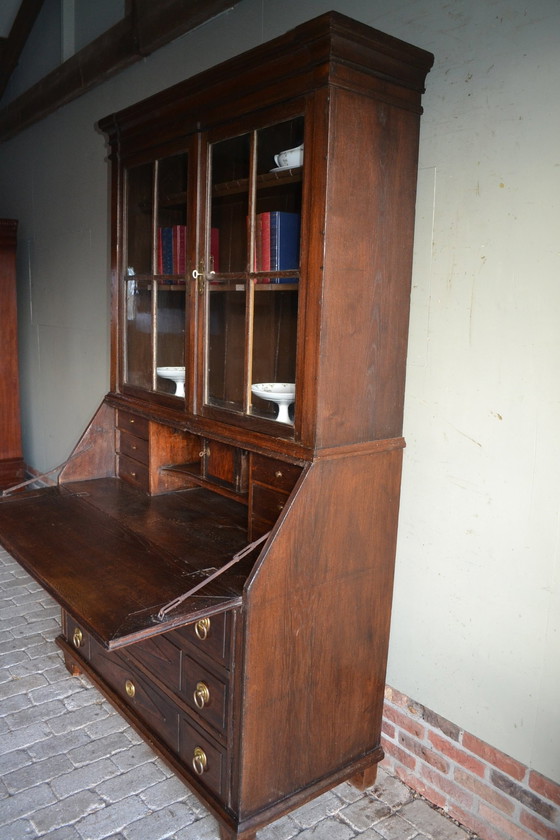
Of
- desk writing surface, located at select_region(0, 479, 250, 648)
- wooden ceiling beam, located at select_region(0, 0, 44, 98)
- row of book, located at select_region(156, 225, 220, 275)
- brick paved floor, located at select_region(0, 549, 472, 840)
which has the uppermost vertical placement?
wooden ceiling beam, located at select_region(0, 0, 44, 98)

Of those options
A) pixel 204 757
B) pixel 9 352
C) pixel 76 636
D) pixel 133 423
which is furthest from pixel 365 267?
pixel 9 352

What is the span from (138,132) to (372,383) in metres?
1.25

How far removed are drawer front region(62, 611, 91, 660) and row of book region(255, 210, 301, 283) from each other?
1.50m

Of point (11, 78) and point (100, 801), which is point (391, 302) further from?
point (11, 78)

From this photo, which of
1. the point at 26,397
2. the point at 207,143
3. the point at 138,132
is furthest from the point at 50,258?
the point at 207,143

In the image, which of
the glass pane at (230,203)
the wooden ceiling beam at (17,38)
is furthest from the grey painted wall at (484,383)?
the wooden ceiling beam at (17,38)

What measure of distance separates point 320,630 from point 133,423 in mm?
1122

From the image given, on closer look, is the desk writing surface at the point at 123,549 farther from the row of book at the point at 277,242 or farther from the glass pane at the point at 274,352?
the row of book at the point at 277,242

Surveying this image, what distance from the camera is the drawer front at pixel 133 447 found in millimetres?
2559

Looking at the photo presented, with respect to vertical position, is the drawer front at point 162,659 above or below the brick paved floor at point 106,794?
above

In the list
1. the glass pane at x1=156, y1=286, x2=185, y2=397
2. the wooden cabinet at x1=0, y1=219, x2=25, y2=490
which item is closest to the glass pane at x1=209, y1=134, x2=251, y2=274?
the glass pane at x1=156, y1=286, x2=185, y2=397

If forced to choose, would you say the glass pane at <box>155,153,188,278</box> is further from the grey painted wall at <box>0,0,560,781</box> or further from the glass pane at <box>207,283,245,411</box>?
the grey painted wall at <box>0,0,560,781</box>

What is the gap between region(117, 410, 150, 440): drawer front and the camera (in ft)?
8.31

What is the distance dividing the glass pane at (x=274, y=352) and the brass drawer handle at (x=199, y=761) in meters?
0.98
